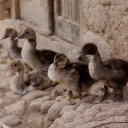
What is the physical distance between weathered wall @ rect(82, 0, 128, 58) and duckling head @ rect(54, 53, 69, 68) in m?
0.61

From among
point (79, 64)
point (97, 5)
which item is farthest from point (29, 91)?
point (97, 5)

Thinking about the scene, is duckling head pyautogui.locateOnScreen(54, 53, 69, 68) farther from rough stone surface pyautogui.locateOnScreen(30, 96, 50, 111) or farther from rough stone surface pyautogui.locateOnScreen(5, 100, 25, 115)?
rough stone surface pyautogui.locateOnScreen(5, 100, 25, 115)

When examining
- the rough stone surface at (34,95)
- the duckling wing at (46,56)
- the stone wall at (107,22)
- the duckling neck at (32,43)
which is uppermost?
the stone wall at (107,22)

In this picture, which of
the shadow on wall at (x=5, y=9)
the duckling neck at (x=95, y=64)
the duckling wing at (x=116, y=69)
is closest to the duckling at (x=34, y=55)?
the duckling neck at (x=95, y=64)

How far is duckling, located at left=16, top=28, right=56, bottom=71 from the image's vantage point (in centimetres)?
708

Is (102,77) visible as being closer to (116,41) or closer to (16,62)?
(116,41)

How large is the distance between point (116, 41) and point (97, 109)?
1.01 m

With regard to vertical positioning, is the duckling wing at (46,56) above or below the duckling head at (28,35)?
below

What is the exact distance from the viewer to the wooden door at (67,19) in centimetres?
767

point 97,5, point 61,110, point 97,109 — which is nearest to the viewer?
point 97,109

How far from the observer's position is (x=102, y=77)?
5992 millimetres

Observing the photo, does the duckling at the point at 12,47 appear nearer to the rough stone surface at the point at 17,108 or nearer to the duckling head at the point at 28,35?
the duckling head at the point at 28,35

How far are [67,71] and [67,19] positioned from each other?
1770 millimetres

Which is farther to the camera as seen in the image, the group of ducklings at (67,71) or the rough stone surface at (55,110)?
the rough stone surface at (55,110)
